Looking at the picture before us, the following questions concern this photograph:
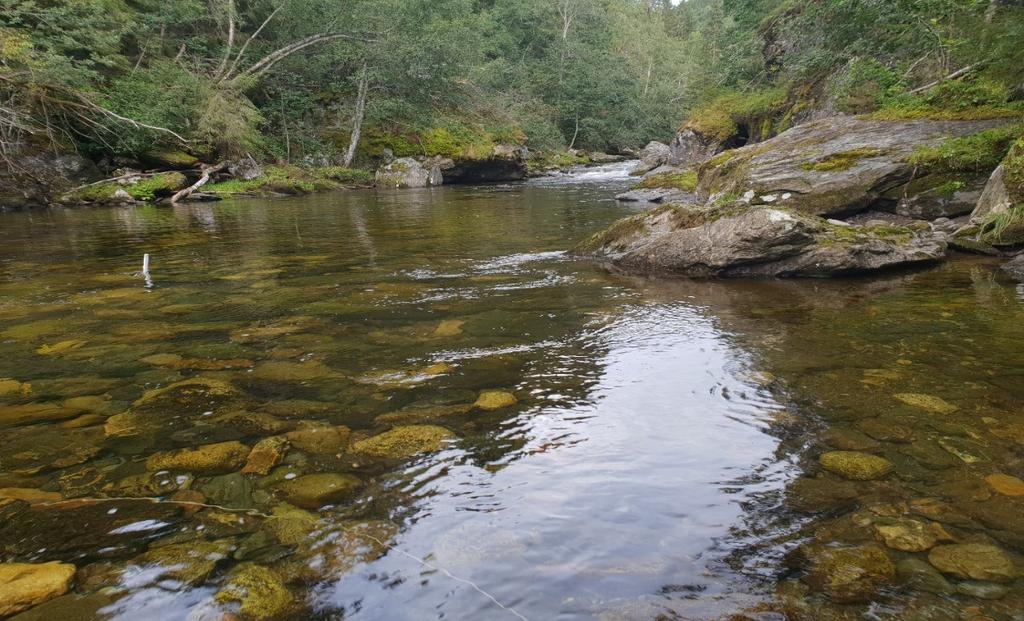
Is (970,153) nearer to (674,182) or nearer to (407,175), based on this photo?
(674,182)

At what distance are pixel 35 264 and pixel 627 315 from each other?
Result: 26.2 ft

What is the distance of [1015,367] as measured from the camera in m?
3.42

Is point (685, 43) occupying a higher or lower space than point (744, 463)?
higher

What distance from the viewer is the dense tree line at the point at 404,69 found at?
12.1 metres

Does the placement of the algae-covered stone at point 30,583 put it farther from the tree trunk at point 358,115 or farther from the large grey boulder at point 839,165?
the tree trunk at point 358,115

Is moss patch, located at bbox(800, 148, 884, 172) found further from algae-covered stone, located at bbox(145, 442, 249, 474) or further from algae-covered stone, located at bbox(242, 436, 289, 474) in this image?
algae-covered stone, located at bbox(145, 442, 249, 474)

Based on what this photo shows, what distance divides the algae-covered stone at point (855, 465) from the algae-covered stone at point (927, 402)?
0.70 m

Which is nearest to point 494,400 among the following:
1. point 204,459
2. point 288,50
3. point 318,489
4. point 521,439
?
point 521,439

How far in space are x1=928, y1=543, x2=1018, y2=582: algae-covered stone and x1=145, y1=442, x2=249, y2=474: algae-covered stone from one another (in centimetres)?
273

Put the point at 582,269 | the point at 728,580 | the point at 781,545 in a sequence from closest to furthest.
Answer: the point at 728,580 < the point at 781,545 < the point at 582,269

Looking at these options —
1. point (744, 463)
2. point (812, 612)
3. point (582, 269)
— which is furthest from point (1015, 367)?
point (582, 269)

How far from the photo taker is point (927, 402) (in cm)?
304

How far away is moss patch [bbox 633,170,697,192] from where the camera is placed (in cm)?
1608

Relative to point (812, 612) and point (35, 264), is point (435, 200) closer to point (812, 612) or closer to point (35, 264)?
point (35, 264)
